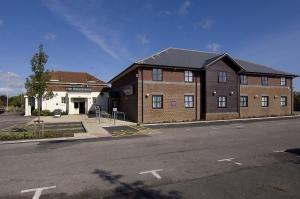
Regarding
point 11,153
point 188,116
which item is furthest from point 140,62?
point 11,153

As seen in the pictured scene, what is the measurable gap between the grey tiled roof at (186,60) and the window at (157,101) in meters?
3.45

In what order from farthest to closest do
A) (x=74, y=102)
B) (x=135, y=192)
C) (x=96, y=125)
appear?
(x=74, y=102), (x=96, y=125), (x=135, y=192)

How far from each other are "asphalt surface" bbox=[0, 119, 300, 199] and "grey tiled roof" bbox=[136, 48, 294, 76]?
51.9ft

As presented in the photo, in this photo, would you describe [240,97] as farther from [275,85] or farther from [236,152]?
[236,152]

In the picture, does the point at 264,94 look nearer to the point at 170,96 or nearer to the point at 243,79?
the point at 243,79

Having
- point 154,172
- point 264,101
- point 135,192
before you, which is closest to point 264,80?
point 264,101

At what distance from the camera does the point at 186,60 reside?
93.2ft

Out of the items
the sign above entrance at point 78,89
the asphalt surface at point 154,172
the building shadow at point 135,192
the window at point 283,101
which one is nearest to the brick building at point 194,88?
the window at point 283,101

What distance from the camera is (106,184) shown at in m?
6.30

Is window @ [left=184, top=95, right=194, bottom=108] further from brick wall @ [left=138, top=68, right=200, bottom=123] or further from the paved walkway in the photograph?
the paved walkway

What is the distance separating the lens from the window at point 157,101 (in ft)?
83.3

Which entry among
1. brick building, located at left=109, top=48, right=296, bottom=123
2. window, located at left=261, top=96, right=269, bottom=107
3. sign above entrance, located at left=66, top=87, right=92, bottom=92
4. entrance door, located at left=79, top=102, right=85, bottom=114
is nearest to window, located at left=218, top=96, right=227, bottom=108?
brick building, located at left=109, top=48, right=296, bottom=123

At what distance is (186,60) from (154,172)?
22550 millimetres

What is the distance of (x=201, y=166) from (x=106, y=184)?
3245mm
